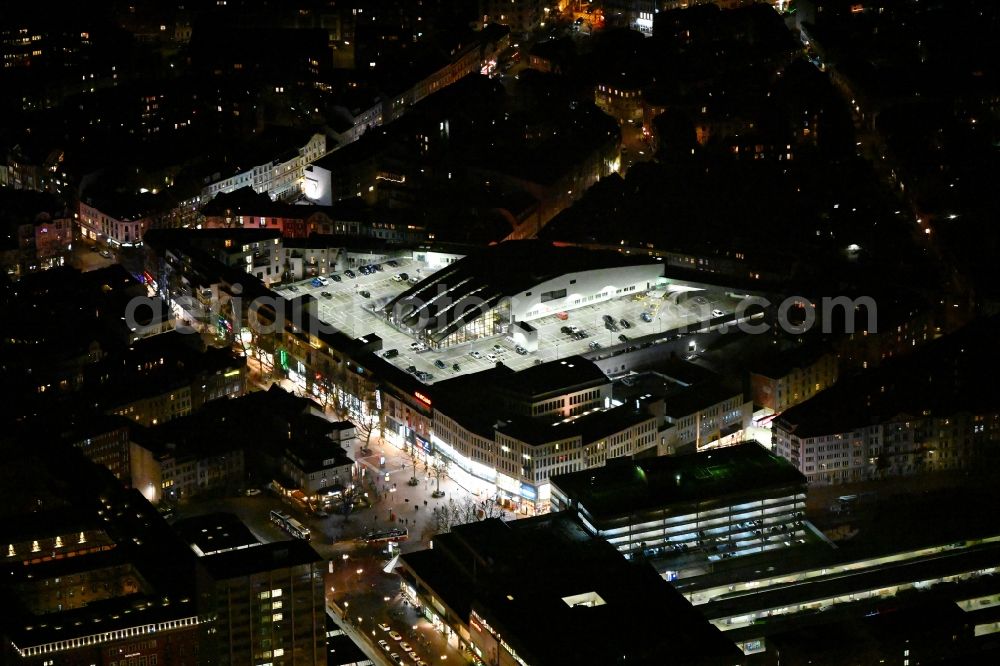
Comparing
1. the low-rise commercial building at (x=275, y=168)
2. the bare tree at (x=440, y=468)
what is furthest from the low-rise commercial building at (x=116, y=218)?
the bare tree at (x=440, y=468)

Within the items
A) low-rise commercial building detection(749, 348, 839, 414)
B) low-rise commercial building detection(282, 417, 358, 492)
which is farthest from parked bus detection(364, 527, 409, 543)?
low-rise commercial building detection(749, 348, 839, 414)

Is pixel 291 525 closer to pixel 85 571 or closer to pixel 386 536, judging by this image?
pixel 386 536

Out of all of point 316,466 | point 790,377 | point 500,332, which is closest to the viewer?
point 316,466

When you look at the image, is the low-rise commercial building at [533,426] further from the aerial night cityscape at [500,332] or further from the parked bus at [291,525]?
the parked bus at [291,525]

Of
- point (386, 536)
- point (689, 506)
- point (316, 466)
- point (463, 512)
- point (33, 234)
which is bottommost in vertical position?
point (386, 536)

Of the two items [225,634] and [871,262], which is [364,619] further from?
[871,262]

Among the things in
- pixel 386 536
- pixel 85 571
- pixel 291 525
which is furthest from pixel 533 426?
pixel 85 571

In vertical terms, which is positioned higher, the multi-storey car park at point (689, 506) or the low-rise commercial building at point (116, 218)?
the low-rise commercial building at point (116, 218)
